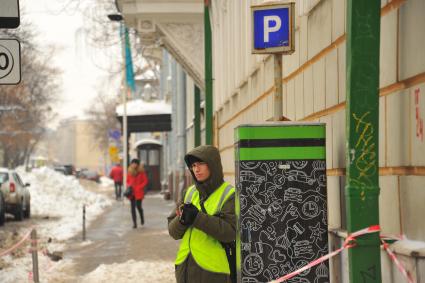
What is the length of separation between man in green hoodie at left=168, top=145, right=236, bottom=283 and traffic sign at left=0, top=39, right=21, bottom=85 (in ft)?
7.97

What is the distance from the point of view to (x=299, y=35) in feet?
26.4

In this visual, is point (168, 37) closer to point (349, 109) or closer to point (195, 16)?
point (195, 16)

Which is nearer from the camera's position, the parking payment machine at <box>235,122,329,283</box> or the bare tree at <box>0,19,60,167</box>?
the parking payment machine at <box>235,122,329,283</box>

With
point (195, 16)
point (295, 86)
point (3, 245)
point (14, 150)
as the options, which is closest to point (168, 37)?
point (195, 16)

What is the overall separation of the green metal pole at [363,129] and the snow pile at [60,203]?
50.6 feet

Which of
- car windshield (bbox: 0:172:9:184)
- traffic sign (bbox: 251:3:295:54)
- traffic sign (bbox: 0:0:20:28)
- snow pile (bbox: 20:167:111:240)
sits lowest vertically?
snow pile (bbox: 20:167:111:240)

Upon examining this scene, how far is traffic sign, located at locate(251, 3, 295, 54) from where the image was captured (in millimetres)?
6113

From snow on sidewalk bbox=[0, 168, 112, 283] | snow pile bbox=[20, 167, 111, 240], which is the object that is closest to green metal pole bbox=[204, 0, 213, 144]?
snow on sidewalk bbox=[0, 168, 112, 283]

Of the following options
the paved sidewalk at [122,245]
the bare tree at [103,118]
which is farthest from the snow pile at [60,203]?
the bare tree at [103,118]

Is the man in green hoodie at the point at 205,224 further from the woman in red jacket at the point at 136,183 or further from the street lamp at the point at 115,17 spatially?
the street lamp at the point at 115,17

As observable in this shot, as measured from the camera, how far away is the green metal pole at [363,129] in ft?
14.8

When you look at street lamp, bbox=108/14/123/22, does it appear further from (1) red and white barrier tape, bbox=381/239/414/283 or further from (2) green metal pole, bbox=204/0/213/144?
(1) red and white barrier tape, bbox=381/239/414/283

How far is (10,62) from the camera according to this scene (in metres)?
7.73

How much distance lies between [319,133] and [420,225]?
0.92m
